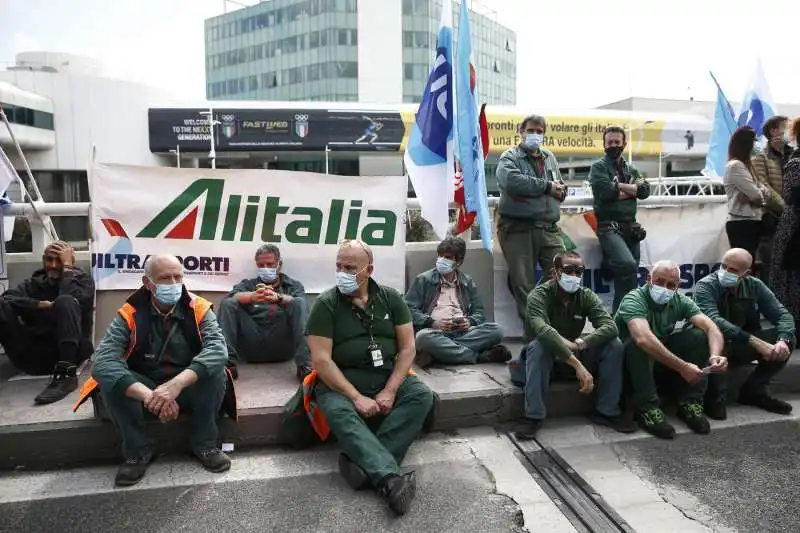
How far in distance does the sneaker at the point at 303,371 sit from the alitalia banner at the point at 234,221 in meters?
1.28

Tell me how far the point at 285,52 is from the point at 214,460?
265 ft

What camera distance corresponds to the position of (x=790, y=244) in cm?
573

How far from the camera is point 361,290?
159 inches

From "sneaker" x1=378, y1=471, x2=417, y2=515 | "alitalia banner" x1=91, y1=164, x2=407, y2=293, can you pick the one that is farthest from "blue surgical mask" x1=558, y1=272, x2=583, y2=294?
"alitalia banner" x1=91, y1=164, x2=407, y2=293

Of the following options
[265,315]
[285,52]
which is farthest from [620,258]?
[285,52]

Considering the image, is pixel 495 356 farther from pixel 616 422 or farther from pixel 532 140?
pixel 532 140

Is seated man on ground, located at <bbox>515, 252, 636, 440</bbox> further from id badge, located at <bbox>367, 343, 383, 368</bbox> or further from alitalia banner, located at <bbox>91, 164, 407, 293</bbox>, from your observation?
alitalia banner, located at <bbox>91, 164, 407, 293</bbox>

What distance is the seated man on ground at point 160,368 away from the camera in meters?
3.57

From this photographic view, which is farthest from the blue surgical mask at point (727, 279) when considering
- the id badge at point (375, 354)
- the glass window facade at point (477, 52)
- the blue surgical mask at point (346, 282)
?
the glass window facade at point (477, 52)

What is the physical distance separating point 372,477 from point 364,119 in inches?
1214

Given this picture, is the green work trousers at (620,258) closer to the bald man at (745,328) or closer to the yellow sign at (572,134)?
the bald man at (745,328)

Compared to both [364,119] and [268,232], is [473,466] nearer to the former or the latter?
[268,232]

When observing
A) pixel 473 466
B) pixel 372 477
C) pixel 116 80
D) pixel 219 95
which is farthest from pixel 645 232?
pixel 219 95

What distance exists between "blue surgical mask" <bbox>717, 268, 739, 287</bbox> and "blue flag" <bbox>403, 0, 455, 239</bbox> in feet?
7.61
